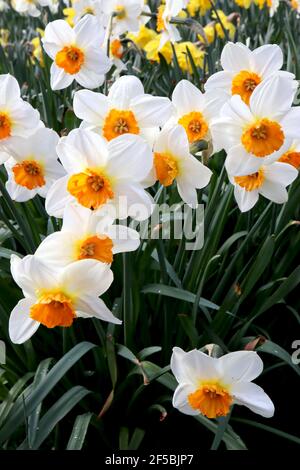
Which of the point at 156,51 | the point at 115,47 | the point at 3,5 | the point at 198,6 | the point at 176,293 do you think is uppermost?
the point at 115,47

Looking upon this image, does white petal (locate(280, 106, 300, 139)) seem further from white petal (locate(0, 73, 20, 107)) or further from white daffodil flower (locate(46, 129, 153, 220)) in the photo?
white petal (locate(0, 73, 20, 107))

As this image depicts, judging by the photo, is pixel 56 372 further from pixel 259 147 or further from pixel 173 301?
pixel 259 147

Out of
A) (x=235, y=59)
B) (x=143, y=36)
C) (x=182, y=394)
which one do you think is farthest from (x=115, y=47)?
(x=182, y=394)

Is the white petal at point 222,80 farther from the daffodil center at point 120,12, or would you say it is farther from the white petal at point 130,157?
the daffodil center at point 120,12

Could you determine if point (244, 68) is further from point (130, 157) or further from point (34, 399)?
point (34, 399)

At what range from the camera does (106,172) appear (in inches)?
51.9

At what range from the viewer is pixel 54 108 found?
2533 mm

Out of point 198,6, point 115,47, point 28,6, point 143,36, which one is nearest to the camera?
point 115,47

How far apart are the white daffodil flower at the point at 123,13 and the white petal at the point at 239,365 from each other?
60.4 inches

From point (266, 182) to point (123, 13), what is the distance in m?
1.29

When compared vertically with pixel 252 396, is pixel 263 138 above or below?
above

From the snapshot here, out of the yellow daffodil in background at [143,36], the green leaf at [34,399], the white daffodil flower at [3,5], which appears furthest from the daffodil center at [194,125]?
the white daffodil flower at [3,5]
